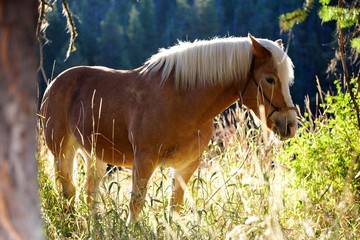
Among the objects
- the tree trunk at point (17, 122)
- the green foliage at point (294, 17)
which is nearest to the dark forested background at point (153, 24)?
the green foliage at point (294, 17)

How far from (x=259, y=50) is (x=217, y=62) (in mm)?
325

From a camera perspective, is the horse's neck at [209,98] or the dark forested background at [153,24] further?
the dark forested background at [153,24]

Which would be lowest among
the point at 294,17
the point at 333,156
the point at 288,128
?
the point at 333,156

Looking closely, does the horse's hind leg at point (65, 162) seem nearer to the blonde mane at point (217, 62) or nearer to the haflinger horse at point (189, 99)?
the haflinger horse at point (189, 99)

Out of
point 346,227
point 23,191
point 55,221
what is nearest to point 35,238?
point 23,191

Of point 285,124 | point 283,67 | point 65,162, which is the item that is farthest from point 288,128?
point 65,162

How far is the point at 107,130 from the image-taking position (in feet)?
18.5

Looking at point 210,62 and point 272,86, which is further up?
point 210,62

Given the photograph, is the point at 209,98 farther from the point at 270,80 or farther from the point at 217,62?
the point at 270,80

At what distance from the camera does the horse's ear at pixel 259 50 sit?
5.00 m

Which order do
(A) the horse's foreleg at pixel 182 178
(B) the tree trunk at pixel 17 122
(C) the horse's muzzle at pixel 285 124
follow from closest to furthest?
(B) the tree trunk at pixel 17 122
(C) the horse's muzzle at pixel 285 124
(A) the horse's foreleg at pixel 182 178

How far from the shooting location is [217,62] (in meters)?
5.09

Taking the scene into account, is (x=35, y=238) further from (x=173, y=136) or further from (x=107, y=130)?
(x=107, y=130)

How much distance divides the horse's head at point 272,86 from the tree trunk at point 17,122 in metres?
3.21
